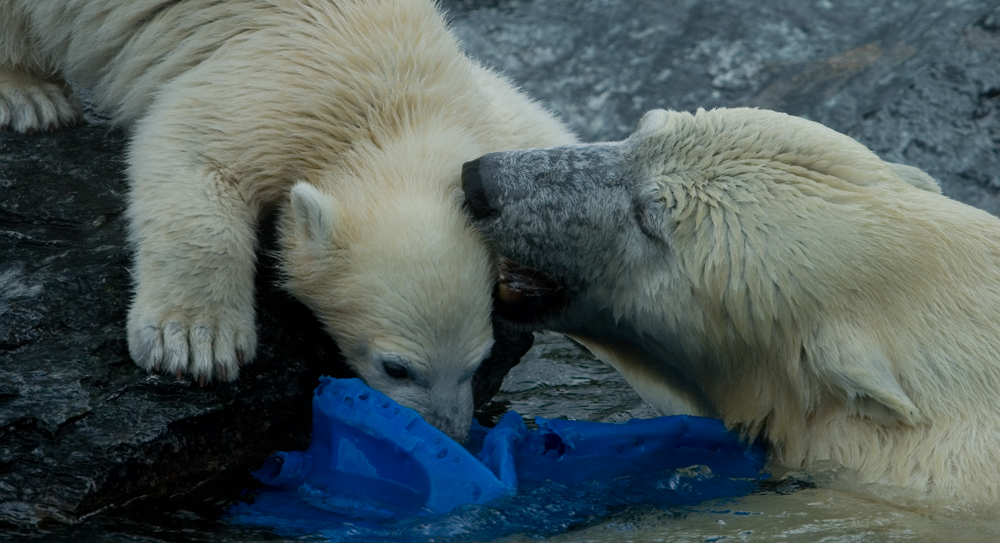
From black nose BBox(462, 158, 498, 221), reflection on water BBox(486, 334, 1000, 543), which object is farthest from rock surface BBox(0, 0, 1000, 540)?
reflection on water BBox(486, 334, 1000, 543)

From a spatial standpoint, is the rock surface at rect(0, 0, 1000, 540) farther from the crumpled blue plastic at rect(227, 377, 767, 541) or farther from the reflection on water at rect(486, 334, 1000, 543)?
the reflection on water at rect(486, 334, 1000, 543)

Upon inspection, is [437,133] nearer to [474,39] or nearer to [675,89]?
[675,89]

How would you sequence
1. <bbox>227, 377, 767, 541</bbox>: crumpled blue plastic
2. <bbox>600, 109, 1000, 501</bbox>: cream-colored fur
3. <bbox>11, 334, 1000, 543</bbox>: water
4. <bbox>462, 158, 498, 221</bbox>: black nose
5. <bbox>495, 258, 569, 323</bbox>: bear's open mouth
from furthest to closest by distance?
<bbox>495, 258, 569, 323</bbox>: bear's open mouth → <bbox>462, 158, 498, 221</bbox>: black nose → <bbox>600, 109, 1000, 501</bbox>: cream-colored fur → <bbox>227, 377, 767, 541</bbox>: crumpled blue plastic → <bbox>11, 334, 1000, 543</bbox>: water

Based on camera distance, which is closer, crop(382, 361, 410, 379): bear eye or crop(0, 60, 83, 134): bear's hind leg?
crop(382, 361, 410, 379): bear eye

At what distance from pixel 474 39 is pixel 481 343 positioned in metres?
4.53

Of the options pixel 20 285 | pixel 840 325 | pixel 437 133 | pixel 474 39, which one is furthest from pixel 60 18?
pixel 474 39

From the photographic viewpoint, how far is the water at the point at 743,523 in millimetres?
2266

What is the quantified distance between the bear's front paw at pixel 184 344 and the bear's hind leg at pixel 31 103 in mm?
1352

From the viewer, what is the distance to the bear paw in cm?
360

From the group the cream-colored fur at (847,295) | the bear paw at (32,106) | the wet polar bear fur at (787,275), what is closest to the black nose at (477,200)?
the wet polar bear fur at (787,275)

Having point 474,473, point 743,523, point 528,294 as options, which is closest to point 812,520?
point 743,523

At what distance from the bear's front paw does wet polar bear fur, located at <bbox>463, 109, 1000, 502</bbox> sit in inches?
27.4

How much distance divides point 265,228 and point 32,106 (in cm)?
119

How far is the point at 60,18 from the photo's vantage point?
3473 millimetres
